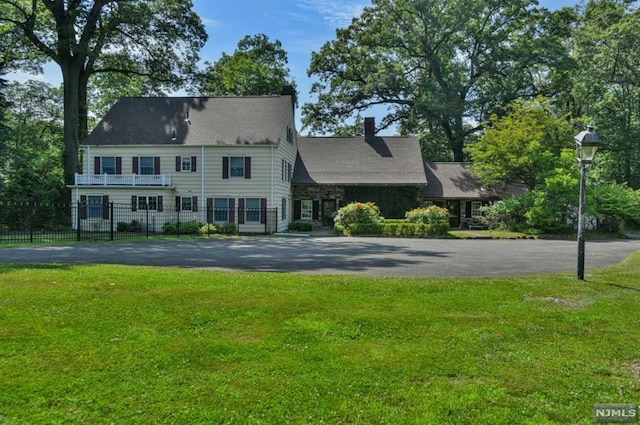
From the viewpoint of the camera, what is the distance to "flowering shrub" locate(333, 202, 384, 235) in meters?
25.0

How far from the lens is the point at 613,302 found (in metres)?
6.90

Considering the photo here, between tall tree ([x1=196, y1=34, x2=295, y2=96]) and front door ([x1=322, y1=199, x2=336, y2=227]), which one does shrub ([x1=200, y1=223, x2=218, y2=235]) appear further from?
tall tree ([x1=196, y1=34, x2=295, y2=96])

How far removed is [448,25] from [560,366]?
128ft

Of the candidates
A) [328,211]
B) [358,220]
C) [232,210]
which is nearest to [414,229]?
[358,220]

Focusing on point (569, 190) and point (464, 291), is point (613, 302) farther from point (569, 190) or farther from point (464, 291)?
point (569, 190)

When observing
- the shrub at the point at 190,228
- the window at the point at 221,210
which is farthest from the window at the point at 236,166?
the shrub at the point at 190,228

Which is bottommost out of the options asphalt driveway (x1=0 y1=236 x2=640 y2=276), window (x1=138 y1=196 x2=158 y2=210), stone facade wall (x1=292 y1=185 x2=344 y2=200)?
asphalt driveway (x1=0 y1=236 x2=640 y2=276)

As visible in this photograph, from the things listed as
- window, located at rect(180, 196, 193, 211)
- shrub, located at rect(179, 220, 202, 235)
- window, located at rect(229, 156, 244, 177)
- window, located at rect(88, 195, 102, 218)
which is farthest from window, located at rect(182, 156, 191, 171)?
window, located at rect(88, 195, 102, 218)

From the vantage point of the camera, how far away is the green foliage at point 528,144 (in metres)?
26.1

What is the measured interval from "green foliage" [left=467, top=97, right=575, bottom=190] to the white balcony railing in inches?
824

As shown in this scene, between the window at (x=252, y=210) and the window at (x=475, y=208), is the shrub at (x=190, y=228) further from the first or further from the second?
the window at (x=475, y=208)

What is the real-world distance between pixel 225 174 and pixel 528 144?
742 inches

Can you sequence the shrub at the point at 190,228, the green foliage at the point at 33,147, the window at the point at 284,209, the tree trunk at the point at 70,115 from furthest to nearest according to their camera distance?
1. the tree trunk at the point at 70,115
2. the window at the point at 284,209
3. the green foliage at the point at 33,147
4. the shrub at the point at 190,228

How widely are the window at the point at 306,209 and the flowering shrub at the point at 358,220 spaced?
20.0ft
